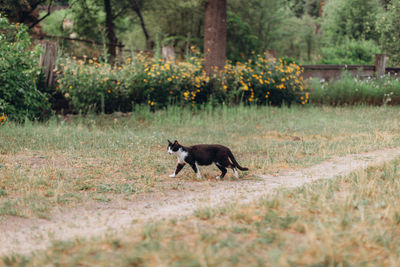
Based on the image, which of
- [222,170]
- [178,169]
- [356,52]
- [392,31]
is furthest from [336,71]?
[178,169]

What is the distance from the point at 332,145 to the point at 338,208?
4.71 meters

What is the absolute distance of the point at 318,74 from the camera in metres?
18.2

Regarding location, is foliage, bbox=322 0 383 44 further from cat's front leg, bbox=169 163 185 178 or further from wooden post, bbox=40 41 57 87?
cat's front leg, bbox=169 163 185 178

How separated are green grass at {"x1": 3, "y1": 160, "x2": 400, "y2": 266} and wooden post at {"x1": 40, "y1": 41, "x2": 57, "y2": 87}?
9828 mm

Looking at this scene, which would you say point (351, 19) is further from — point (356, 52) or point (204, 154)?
point (204, 154)

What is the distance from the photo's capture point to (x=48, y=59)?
12.9 m

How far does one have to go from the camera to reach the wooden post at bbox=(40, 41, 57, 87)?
12.8 metres

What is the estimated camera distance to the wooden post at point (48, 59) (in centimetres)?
1285

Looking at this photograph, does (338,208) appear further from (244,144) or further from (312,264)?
(244,144)

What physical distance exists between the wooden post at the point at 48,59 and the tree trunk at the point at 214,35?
17.7ft

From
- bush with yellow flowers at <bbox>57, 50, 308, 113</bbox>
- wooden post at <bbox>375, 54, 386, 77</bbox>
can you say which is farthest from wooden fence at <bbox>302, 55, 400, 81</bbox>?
bush with yellow flowers at <bbox>57, 50, 308, 113</bbox>

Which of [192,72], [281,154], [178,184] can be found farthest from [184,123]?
[178,184]

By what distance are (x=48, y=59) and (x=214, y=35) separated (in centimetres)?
587

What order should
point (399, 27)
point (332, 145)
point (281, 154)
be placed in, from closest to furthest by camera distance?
point (281, 154), point (332, 145), point (399, 27)
